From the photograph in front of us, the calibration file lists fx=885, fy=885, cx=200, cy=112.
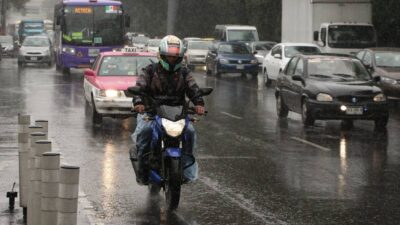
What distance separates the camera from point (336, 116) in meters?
17.7

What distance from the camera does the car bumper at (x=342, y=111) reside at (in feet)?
58.1

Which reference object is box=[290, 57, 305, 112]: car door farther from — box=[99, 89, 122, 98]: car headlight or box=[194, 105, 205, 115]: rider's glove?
box=[194, 105, 205, 115]: rider's glove

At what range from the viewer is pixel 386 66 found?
25.7 meters

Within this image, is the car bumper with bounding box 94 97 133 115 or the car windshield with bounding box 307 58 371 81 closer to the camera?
the car bumper with bounding box 94 97 133 115

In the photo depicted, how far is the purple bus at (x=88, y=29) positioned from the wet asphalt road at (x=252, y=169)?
15.0 metres

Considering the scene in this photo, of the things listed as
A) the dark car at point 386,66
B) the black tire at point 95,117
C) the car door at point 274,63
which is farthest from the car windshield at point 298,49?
the black tire at point 95,117

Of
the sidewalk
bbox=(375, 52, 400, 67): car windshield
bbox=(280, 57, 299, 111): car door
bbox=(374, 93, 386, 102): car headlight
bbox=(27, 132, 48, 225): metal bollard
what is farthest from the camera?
bbox=(375, 52, 400, 67): car windshield

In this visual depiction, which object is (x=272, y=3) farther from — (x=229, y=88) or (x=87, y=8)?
(x=229, y=88)

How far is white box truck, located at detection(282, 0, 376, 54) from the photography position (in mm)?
33156

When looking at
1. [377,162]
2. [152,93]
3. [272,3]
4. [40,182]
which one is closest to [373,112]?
[377,162]

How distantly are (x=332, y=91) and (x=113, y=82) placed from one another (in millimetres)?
4577

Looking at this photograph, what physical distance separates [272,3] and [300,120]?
34906mm

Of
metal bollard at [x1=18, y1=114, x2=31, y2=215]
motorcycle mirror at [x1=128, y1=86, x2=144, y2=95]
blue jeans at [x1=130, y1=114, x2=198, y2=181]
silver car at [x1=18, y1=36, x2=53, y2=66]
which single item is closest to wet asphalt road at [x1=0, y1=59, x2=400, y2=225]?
blue jeans at [x1=130, y1=114, x2=198, y2=181]

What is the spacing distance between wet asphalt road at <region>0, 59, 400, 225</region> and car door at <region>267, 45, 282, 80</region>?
9224mm
